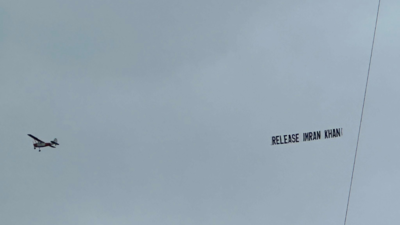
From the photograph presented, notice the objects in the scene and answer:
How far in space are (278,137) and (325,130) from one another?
16.4 meters

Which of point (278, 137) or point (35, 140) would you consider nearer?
point (35, 140)

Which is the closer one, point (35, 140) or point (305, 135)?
point (35, 140)

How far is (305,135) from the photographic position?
17638cm

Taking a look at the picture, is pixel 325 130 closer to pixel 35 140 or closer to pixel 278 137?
pixel 278 137

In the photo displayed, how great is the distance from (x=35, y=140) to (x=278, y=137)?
302 feet

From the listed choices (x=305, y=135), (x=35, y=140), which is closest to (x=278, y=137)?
(x=305, y=135)

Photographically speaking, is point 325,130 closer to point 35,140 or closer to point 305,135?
point 305,135

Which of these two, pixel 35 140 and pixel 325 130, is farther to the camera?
pixel 325 130

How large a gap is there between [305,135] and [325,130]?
6941mm

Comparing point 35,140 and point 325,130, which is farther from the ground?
point 35,140

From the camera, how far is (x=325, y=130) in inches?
6954

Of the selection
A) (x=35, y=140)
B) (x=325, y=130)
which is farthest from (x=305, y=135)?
(x=35, y=140)

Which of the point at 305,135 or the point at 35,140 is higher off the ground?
the point at 35,140

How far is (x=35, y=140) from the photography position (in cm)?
11712
